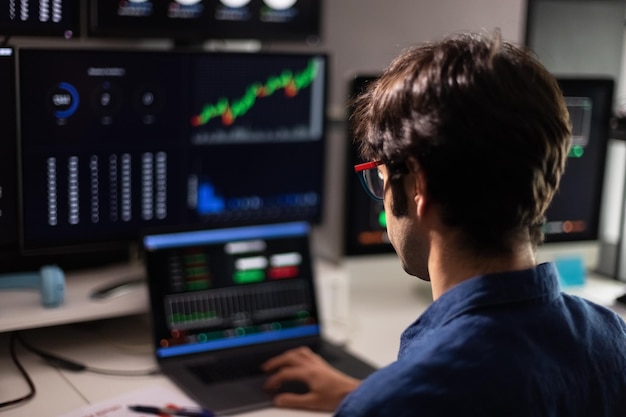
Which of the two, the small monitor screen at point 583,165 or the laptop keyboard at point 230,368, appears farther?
the small monitor screen at point 583,165

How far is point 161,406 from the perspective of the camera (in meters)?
1.56

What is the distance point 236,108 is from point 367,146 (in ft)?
2.92

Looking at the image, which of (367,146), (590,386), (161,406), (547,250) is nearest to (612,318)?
(590,386)

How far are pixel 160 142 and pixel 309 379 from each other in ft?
1.98

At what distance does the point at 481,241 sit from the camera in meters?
1.03

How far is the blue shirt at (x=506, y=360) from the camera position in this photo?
36.7 inches

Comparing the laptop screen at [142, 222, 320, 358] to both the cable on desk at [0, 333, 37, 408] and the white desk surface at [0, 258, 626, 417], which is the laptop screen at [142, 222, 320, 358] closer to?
the white desk surface at [0, 258, 626, 417]

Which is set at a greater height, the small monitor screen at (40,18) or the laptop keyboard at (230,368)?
the small monitor screen at (40,18)

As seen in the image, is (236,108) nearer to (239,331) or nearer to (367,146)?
(239,331)

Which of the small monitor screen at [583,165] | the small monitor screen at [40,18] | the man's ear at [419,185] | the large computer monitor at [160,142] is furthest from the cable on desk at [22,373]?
the small monitor screen at [583,165]

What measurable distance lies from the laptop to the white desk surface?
0.07 metres

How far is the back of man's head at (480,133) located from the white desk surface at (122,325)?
2.23 feet

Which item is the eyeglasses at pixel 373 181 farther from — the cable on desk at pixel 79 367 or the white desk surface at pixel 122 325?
the cable on desk at pixel 79 367

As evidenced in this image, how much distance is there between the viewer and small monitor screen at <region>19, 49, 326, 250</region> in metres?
1.78
